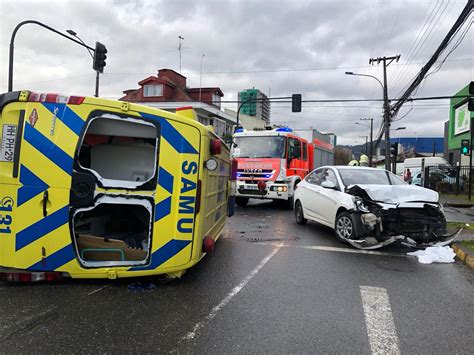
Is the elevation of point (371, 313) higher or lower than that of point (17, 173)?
lower

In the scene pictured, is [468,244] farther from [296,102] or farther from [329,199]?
[296,102]

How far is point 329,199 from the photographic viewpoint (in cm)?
805

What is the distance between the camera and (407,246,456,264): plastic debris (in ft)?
20.6

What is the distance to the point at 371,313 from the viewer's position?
12.9 feet

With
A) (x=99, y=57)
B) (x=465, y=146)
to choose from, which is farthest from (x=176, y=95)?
(x=465, y=146)

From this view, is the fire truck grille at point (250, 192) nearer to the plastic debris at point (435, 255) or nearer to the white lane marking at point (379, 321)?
the plastic debris at point (435, 255)

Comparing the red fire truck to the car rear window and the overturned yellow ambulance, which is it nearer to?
the car rear window

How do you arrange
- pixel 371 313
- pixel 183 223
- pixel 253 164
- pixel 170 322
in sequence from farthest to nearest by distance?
pixel 253 164, pixel 183 223, pixel 371 313, pixel 170 322

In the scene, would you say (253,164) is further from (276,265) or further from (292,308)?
(292,308)

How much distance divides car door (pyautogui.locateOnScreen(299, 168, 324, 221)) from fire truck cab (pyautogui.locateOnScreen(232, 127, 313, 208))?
280 cm

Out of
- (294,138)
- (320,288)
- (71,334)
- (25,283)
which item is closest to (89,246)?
(25,283)

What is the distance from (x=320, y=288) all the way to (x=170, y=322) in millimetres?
1977

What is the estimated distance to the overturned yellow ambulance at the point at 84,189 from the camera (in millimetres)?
4023

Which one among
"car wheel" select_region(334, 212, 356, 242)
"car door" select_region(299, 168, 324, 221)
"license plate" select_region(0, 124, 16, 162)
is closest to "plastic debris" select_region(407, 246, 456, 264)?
"car wheel" select_region(334, 212, 356, 242)
